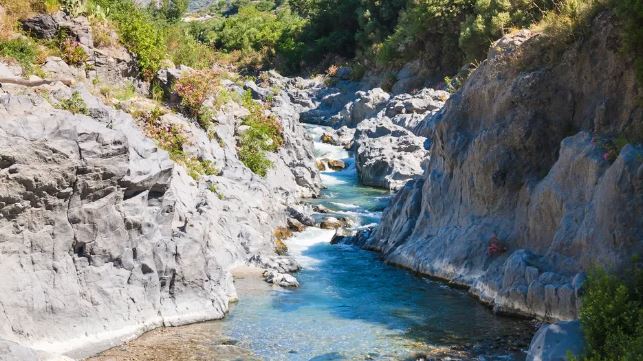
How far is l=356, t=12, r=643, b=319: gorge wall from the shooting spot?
14.8 metres

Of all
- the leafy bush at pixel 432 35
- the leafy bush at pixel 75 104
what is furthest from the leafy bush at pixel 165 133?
the leafy bush at pixel 432 35

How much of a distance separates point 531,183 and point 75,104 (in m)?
12.4

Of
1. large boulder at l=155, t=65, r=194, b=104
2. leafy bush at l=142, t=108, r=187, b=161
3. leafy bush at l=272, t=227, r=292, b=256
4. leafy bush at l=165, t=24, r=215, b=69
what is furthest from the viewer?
leafy bush at l=165, t=24, r=215, b=69

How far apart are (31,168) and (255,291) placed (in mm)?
7218

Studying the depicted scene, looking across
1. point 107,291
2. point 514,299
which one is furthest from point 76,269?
point 514,299

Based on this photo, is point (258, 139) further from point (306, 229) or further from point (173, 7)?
point (173, 7)

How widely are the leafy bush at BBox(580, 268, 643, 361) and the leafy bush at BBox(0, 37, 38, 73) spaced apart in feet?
58.8

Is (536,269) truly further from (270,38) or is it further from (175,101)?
(270,38)

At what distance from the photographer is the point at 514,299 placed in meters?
16.5

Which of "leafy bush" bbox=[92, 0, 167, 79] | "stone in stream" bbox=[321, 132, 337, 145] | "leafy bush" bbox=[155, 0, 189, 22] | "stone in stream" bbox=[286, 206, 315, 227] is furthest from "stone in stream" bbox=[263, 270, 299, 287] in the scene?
"leafy bush" bbox=[155, 0, 189, 22]

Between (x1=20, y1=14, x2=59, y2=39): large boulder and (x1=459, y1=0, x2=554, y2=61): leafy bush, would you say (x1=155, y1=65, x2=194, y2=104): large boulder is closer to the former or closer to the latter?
(x1=20, y1=14, x2=59, y2=39): large boulder

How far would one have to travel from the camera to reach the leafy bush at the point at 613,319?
33.7ft

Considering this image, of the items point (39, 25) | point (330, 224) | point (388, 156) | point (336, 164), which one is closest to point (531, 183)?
point (330, 224)

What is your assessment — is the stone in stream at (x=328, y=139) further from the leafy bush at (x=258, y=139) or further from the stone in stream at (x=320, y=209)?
the stone in stream at (x=320, y=209)
